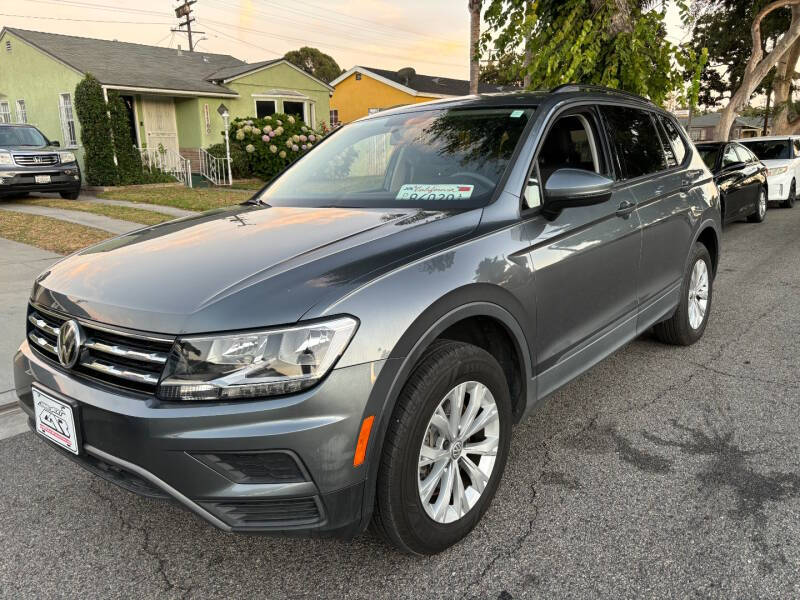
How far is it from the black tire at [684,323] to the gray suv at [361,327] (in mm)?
968

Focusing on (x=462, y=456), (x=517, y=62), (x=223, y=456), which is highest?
(x=517, y=62)

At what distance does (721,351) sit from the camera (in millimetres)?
4605

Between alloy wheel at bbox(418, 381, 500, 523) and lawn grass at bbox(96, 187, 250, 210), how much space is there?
10.2m

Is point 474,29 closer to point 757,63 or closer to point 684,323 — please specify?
point 757,63

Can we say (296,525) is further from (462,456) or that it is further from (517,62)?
(517,62)

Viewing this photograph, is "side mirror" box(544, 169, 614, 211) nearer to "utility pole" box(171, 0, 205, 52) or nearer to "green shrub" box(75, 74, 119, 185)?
"green shrub" box(75, 74, 119, 185)

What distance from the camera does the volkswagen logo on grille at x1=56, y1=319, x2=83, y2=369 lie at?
85.9 inches

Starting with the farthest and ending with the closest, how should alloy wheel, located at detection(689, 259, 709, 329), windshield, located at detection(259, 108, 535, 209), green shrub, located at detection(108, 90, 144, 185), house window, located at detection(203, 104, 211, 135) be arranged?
house window, located at detection(203, 104, 211, 135) → green shrub, located at detection(108, 90, 144, 185) → alloy wheel, located at detection(689, 259, 709, 329) → windshield, located at detection(259, 108, 535, 209)

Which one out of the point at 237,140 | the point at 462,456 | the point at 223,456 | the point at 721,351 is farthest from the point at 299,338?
the point at 237,140

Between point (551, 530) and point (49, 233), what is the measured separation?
9056mm

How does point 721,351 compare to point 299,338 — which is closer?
point 299,338

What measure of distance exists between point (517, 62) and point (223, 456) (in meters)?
8.97

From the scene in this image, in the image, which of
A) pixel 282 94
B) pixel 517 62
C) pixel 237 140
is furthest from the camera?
pixel 282 94

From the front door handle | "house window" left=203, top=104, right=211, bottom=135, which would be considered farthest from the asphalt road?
"house window" left=203, top=104, right=211, bottom=135
